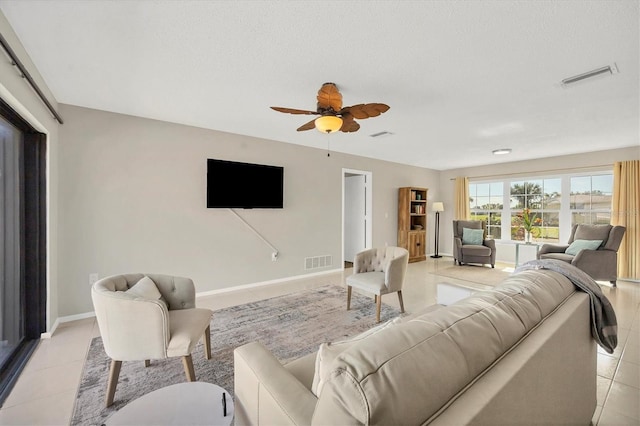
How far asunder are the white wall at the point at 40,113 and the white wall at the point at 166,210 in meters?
0.18

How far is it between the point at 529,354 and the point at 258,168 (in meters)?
3.88

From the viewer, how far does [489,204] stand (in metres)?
6.70

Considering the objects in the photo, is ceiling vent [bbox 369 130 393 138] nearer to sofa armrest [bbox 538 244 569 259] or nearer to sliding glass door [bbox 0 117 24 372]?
sofa armrest [bbox 538 244 569 259]

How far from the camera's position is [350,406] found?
551 mm

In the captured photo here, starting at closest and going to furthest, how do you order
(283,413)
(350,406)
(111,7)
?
(350,406) → (283,413) → (111,7)

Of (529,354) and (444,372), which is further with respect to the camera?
(529,354)

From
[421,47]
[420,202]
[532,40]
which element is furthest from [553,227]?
[421,47]

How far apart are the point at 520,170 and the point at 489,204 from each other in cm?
103

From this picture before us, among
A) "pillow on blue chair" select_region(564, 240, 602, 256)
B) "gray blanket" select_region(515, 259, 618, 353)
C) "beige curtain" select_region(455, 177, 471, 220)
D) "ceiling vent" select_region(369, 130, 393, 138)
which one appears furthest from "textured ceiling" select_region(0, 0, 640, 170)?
"beige curtain" select_region(455, 177, 471, 220)

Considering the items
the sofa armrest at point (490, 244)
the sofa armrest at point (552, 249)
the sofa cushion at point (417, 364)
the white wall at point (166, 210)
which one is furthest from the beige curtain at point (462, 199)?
the sofa cushion at point (417, 364)

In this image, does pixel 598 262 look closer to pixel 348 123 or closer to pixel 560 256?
pixel 560 256

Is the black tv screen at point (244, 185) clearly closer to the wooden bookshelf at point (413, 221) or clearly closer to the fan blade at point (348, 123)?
the fan blade at point (348, 123)

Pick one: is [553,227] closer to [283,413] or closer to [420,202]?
[420,202]

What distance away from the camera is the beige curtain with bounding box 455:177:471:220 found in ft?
22.4
